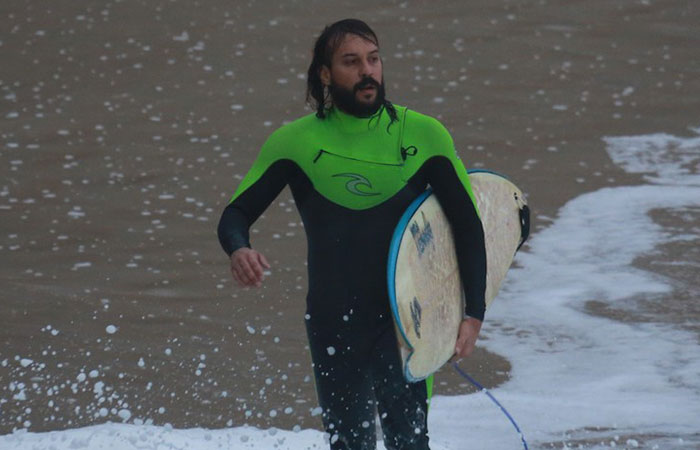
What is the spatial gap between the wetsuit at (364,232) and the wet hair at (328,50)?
4cm

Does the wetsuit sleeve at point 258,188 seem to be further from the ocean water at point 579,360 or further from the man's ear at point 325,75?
the ocean water at point 579,360

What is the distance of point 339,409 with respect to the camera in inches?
139

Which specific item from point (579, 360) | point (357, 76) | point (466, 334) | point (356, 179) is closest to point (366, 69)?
point (357, 76)

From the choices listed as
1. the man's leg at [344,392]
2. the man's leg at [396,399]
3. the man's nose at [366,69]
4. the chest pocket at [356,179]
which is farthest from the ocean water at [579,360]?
the man's nose at [366,69]

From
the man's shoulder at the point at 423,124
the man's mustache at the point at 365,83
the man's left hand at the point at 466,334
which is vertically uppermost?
the man's mustache at the point at 365,83

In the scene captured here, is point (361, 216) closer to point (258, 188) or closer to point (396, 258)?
point (396, 258)

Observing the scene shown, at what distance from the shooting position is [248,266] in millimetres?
3355

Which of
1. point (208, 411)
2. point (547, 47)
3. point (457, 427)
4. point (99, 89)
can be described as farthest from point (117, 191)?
point (547, 47)

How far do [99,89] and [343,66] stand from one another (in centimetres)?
787

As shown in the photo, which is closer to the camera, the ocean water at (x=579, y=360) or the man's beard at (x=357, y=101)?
the man's beard at (x=357, y=101)

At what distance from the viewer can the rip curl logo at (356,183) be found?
343cm

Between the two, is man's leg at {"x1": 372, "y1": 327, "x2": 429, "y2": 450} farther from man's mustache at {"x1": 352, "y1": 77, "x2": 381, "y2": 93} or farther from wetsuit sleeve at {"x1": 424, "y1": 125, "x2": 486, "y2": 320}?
man's mustache at {"x1": 352, "y1": 77, "x2": 381, "y2": 93}

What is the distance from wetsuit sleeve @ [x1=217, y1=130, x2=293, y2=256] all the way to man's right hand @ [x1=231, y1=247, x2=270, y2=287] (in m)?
0.12

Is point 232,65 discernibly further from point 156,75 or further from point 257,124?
point 257,124
